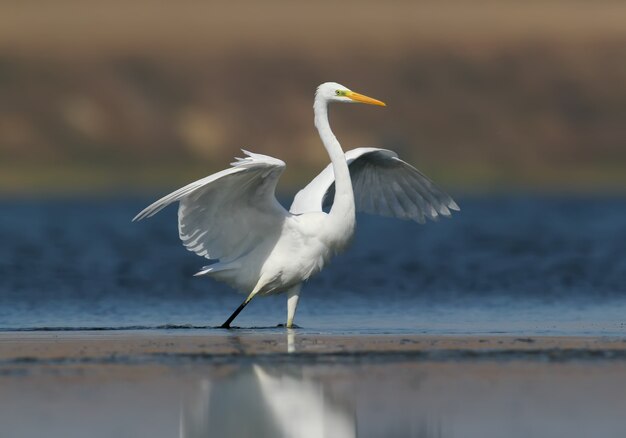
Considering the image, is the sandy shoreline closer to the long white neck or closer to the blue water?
the blue water

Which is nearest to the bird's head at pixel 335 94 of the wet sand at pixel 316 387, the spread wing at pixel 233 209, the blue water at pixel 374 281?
the spread wing at pixel 233 209

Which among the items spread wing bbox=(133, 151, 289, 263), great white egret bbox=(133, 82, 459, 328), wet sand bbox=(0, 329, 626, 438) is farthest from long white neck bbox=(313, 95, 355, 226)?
wet sand bbox=(0, 329, 626, 438)

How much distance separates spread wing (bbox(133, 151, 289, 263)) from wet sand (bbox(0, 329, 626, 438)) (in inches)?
54.7

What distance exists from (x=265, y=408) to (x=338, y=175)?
4.80 m

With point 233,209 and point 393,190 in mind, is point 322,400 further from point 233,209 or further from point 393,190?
point 393,190

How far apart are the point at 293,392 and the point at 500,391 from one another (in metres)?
1.44

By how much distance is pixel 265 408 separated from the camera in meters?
10.0

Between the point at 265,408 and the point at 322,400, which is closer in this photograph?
the point at 265,408

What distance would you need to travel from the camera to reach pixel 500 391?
1053 cm

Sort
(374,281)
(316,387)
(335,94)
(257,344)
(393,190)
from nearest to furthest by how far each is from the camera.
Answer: (316,387) < (257,344) < (335,94) < (393,190) < (374,281)

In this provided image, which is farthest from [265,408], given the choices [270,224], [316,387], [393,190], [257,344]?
[393,190]

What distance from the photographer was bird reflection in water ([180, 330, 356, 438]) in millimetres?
9461

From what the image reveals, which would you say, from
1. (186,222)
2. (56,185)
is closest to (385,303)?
(186,222)

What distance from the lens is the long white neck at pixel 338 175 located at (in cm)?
1438
